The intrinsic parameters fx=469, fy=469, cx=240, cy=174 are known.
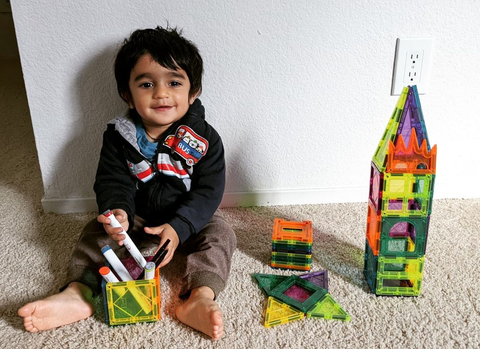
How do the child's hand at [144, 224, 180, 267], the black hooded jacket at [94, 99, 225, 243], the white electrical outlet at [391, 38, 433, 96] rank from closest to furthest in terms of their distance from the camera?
the child's hand at [144, 224, 180, 267] → the black hooded jacket at [94, 99, 225, 243] → the white electrical outlet at [391, 38, 433, 96]

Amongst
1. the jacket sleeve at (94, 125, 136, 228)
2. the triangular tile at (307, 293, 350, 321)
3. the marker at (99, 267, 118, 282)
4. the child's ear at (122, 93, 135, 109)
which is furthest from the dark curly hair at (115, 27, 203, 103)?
the triangular tile at (307, 293, 350, 321)

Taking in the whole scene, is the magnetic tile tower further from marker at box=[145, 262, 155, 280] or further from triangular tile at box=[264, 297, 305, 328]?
marker at box=[145, 262, 155, 280]

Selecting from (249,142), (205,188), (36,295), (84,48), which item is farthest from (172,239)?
(84,48)

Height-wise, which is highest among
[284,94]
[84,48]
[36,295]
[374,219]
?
[84,48]

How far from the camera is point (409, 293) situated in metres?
0.89

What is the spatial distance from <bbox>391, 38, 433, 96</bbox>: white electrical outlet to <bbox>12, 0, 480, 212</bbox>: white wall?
0.7 inches

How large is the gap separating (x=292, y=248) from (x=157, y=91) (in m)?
0.43

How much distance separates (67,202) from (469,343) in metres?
0.98

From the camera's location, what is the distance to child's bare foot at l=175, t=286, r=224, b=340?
779 mm

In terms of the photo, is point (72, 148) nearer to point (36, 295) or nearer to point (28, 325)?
point (36, 295)

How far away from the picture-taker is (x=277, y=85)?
45.1 inches

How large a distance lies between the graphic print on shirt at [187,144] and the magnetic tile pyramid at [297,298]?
0.28 meters

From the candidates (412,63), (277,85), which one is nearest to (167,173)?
(277,85)

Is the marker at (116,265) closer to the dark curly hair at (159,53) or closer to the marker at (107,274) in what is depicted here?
the marker at (107,274)
